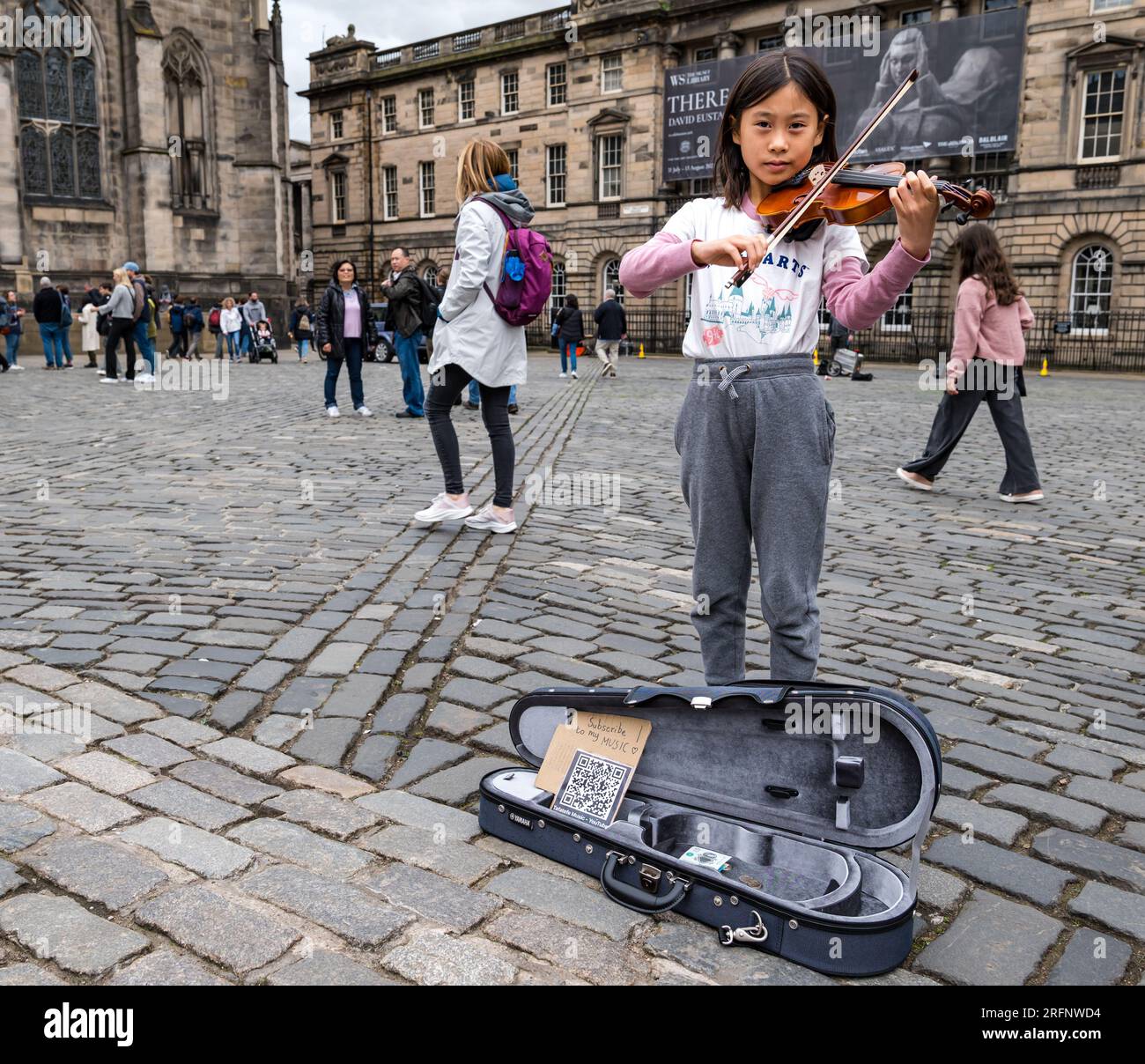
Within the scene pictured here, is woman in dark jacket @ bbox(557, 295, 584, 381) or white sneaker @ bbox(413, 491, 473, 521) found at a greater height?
woman in dark jacket @ bbox(557, 295, 584, 381)

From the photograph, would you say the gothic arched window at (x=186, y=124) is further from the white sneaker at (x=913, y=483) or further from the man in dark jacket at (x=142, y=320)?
the white sneaker at (x=913, y=483)

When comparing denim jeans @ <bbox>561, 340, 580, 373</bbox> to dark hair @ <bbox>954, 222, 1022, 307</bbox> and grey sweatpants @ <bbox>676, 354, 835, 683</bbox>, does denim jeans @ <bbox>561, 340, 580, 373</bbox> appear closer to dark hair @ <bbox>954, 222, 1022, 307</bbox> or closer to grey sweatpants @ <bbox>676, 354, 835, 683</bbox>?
dark hair @ <bbox>954, 222, 1022, 307</bbox>

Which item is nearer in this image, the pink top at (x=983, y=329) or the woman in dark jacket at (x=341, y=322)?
the pink top at (x=983, y=329)

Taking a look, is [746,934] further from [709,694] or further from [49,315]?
[49,315]

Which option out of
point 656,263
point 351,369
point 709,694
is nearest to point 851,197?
point 656,263

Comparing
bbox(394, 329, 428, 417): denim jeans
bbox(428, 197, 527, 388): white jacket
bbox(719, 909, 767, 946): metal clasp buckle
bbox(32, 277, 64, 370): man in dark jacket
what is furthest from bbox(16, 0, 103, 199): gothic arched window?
bbox(719, 909, 767, 946): metal clasp buckle

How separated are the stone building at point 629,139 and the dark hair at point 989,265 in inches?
772

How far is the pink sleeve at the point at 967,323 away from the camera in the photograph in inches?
302

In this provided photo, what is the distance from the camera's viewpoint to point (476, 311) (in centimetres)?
593

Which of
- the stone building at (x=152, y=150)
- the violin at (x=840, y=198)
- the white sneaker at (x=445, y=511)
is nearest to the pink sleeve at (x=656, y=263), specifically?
the violin at (x=840, y=198)

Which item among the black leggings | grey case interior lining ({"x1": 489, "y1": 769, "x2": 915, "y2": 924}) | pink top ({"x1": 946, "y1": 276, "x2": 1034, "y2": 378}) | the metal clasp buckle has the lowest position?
the metal clasp buckle

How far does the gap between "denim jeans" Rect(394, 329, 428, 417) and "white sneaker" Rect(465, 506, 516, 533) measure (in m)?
5.46

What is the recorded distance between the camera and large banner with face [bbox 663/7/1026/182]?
2992 cm
